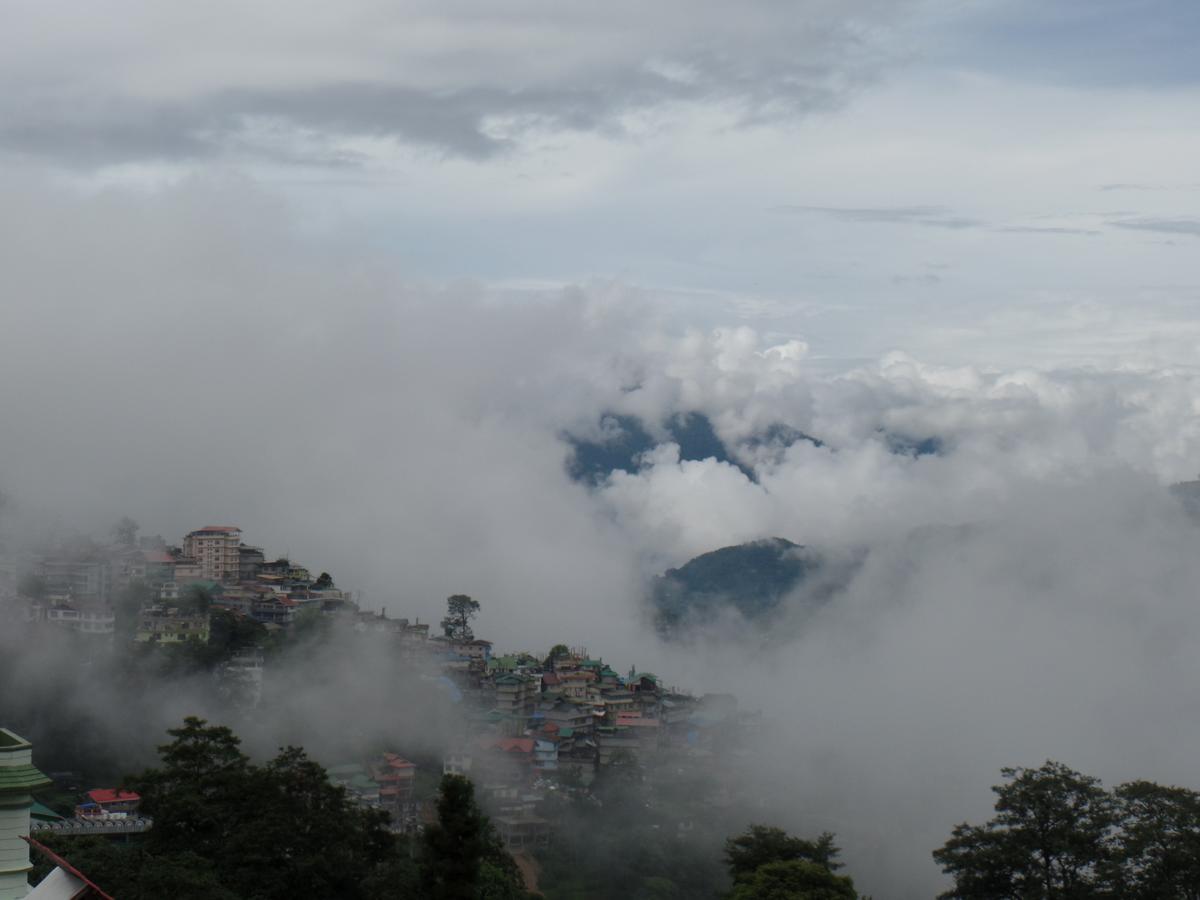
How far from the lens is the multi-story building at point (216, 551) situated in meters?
68.2

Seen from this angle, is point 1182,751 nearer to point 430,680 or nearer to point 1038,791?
point 430,680

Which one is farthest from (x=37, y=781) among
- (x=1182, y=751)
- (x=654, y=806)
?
(x=1182, y=751)

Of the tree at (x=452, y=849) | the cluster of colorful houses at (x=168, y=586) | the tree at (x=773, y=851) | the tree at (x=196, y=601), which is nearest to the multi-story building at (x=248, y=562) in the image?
the cluster of colorful houses at (x=168, y=586)

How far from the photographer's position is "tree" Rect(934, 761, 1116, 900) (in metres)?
23.8

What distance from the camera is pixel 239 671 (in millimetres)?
48969

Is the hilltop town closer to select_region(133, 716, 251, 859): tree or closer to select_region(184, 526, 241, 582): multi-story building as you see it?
select_region(184, 526, 241, 582): multi-story building

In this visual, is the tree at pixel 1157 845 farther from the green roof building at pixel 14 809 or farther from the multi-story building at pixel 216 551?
the multi-story building at pixel 216 551

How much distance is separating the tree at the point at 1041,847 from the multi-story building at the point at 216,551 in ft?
169

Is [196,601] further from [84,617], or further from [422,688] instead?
[422,688]

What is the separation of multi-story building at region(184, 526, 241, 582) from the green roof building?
6255 cm

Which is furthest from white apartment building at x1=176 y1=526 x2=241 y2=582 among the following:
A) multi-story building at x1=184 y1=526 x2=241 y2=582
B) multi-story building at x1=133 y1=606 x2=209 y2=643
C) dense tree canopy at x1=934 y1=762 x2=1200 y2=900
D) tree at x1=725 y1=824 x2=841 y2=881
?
dense tree canopy at x1=934 y1=762 x2=1200 y2=900

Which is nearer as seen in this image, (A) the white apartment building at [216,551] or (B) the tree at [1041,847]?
(B) the tree at [1041,847]

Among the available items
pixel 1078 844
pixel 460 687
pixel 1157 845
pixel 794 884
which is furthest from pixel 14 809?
pixel 460 687

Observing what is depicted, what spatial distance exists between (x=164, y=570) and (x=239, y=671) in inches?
658
